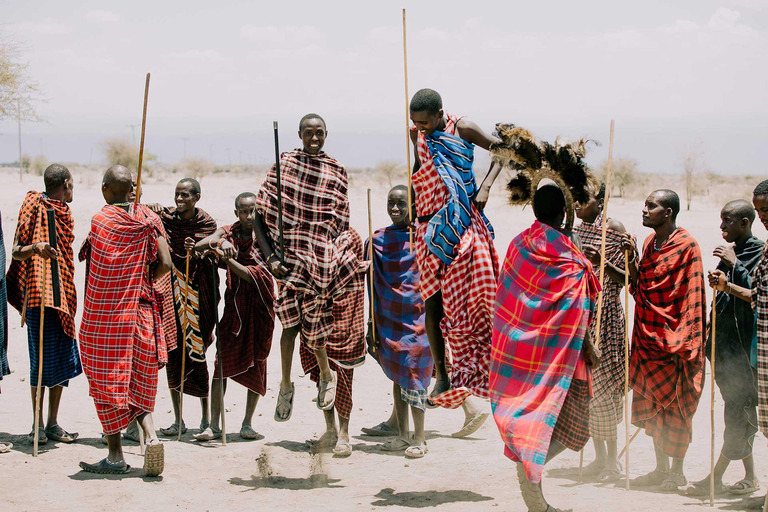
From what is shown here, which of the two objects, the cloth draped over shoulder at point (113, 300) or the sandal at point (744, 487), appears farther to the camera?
the cloth draped over shoulder at point (113, 300)

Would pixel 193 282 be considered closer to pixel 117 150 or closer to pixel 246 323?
pixel 246 323

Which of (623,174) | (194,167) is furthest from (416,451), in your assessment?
(194,167)

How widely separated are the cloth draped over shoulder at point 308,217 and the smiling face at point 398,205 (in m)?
0.82

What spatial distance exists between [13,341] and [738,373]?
9.71 meters

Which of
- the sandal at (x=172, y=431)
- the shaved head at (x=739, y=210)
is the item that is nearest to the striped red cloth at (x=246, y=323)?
the sandal at (x=172, y=431)

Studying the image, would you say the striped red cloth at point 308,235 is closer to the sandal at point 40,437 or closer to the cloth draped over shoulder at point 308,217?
the cloth draped over shoulder at point 308,217

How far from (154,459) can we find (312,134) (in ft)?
9.97

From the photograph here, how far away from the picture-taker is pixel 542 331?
578 cm

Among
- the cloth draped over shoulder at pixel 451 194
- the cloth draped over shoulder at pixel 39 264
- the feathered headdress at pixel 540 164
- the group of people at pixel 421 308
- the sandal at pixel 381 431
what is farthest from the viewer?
the sandal at pixel 381 431

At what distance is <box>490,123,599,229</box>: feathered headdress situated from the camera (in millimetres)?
6012

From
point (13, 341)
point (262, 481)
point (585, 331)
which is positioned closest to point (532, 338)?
point (585, 331)

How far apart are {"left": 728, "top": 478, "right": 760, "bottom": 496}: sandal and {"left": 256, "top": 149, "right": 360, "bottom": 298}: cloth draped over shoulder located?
12.0ft

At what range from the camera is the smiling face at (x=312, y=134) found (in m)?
7.33

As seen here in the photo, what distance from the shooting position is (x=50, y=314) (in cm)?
809
